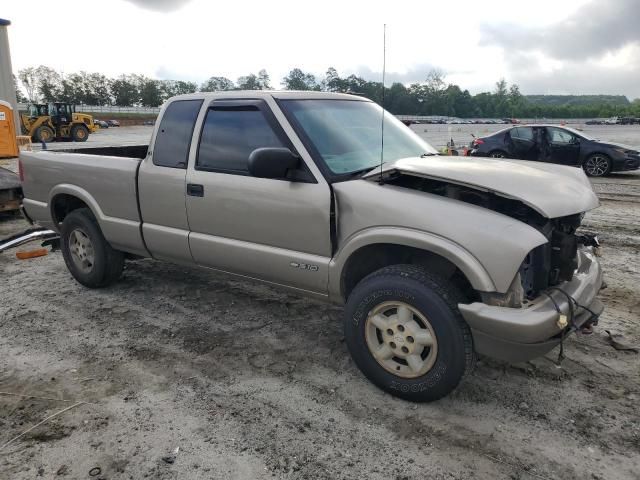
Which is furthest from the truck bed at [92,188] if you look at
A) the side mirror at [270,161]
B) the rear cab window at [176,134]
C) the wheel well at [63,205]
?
the side mirror at [270,161]

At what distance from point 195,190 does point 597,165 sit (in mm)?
12462

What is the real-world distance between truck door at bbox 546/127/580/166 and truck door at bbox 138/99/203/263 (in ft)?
38.5

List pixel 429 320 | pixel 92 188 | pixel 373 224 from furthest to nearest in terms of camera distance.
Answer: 1. pixel 92 188
2. pixel 373 224
3. pixel 429 320

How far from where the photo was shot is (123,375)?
355cm

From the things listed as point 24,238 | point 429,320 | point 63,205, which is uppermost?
point 63,205

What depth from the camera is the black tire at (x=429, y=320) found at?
9.43 feet

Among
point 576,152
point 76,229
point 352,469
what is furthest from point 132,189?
point 576,152

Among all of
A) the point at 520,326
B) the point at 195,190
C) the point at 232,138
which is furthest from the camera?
the point at 195,190

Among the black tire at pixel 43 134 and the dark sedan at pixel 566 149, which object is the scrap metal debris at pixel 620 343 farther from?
the black tire at pixel 43 134

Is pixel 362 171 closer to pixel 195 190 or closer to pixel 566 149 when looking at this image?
pixel 195 190

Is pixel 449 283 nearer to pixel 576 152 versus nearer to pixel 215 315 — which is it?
pixel 215 315

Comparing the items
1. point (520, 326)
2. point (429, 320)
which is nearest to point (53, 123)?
point (429, 320)

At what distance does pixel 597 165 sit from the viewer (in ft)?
43.3

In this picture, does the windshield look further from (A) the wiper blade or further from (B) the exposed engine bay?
(B) the exposed engine bay
